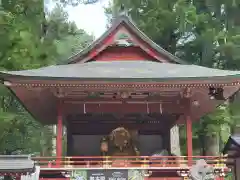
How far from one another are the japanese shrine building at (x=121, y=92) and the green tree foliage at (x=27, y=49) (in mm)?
2622

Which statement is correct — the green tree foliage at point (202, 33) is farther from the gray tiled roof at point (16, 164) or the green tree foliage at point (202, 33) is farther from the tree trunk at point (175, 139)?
the gray tiled roof at point (16, 164)

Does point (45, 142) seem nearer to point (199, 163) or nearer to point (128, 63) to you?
point (128, 63)

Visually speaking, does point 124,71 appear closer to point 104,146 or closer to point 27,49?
point 104,146

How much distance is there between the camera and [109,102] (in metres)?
13.8

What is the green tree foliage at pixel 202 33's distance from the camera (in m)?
20.6

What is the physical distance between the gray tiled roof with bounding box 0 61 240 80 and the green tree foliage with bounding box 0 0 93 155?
15.8 ft

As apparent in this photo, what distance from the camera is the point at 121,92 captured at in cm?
1311

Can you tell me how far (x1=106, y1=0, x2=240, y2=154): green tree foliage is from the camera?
2058cm

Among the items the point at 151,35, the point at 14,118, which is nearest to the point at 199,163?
the point at 14,118

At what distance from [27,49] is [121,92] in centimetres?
733

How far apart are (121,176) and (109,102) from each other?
275 cm

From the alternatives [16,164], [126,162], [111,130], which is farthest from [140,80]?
[111,130]

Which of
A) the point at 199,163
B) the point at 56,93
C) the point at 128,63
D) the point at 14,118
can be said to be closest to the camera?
the point at 199,163

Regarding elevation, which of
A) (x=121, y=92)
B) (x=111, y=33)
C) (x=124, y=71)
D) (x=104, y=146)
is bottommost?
(x=104, y=146)
